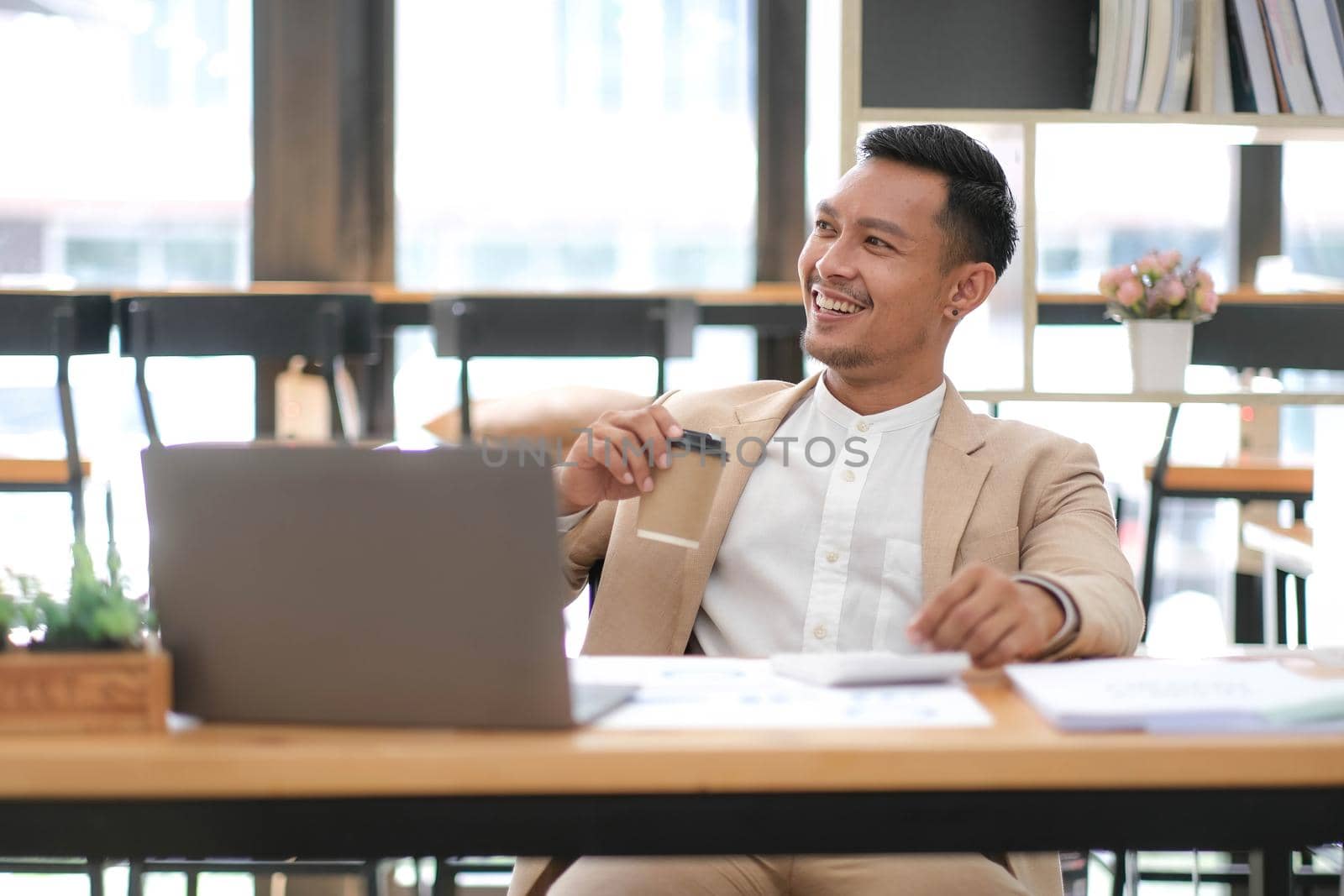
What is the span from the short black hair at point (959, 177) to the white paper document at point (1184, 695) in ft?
2.64

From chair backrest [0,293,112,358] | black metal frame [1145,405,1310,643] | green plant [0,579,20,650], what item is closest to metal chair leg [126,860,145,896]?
green plant [0,579,20,650]

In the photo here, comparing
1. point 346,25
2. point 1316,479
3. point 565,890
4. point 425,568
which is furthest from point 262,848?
point 346,25

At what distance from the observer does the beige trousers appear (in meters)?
1.17

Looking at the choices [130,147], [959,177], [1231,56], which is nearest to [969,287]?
[959,177]

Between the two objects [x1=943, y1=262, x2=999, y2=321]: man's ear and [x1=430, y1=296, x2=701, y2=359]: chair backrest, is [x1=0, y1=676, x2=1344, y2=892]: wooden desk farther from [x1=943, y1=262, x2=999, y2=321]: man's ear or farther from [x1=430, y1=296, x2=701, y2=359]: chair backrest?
[x1=430, y1=296, x2=701, y2=359]: chair backrest

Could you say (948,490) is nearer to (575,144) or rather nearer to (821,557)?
(821,557)

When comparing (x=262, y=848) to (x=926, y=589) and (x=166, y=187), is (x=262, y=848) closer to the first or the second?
(x=926, y=589)

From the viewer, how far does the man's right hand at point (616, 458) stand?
118 cm

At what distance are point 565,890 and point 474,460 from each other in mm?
551

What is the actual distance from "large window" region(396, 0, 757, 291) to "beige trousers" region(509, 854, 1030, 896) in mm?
Result: 2825

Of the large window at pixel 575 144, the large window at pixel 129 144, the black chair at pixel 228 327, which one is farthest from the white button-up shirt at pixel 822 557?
the large window at pixel 129 144

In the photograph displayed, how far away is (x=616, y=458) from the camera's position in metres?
1.22

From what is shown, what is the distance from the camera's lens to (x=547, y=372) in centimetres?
378

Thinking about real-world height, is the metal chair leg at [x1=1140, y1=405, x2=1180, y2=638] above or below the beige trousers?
above
